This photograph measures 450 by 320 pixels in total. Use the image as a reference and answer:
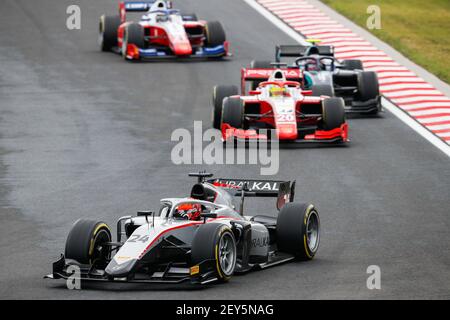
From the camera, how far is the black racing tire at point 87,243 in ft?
54.4

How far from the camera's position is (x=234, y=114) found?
28.2 metres

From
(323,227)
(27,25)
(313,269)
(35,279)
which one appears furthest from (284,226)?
(27,25)

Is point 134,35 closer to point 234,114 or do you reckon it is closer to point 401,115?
point 401,115

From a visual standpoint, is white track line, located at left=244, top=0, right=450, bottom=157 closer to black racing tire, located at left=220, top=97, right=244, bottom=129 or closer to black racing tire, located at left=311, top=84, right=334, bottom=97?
black racing tire, located at left=311, top=84, right=334, bottom=97

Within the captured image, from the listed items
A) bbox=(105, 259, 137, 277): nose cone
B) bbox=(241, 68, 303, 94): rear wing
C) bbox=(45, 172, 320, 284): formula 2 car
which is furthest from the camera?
bbox=(241, 68, 303, 94): rear wing

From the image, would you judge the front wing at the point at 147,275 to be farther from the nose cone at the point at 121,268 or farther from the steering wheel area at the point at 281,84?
the steering wheel area at the point at 281,84

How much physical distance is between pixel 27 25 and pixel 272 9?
8.82 m

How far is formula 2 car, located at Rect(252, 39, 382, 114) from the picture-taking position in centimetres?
3203

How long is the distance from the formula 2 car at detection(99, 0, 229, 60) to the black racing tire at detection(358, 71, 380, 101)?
743cm

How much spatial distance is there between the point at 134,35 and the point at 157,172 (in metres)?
13.0

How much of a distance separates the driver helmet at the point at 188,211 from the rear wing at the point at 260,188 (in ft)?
5.09

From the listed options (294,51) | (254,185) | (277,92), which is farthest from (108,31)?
(254,185)

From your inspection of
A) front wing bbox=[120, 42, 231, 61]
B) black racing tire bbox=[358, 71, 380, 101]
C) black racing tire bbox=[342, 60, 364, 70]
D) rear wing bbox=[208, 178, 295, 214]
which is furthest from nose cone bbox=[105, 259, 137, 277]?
front wing bbox=[120, 42, 231, 61]

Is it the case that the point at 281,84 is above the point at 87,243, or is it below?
above
